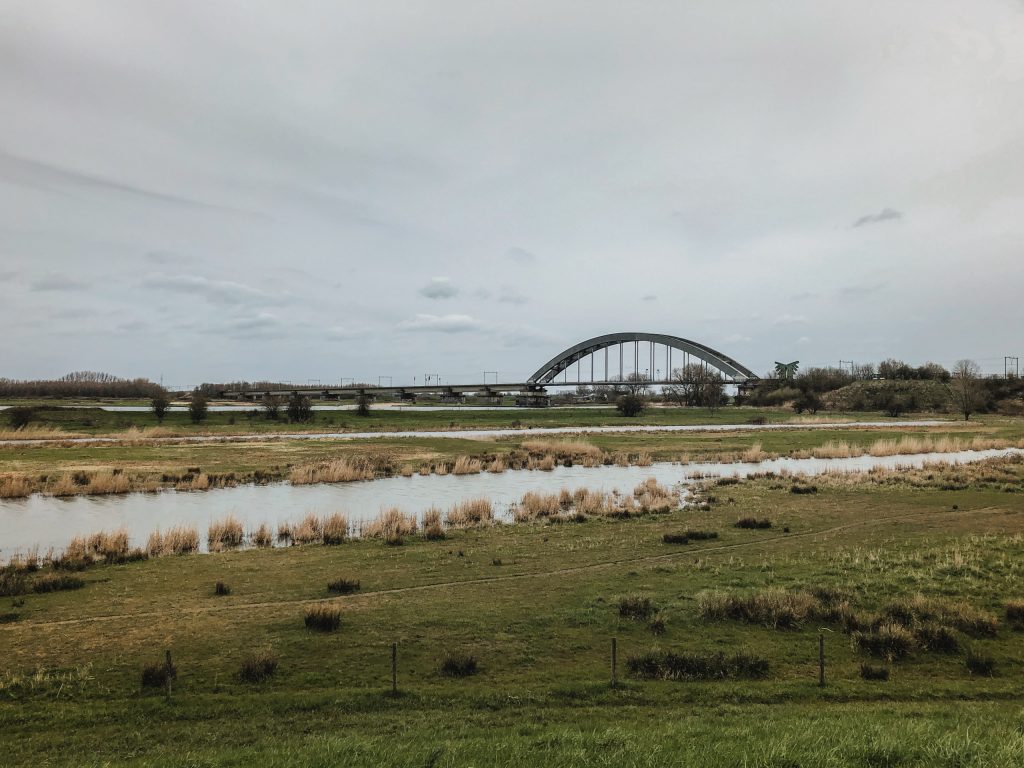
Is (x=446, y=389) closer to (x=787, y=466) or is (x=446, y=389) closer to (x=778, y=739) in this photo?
(x=787, y=466)

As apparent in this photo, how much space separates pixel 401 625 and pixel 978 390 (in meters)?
119

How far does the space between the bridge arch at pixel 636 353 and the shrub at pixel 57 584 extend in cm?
15431

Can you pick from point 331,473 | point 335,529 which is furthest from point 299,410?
point 335,529

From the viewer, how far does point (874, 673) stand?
400 inches

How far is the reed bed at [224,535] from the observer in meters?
20.7

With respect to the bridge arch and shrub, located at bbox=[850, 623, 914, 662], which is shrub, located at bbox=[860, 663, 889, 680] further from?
the bridge arch

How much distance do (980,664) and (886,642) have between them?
1310 mm

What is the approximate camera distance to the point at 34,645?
1160 centimetres

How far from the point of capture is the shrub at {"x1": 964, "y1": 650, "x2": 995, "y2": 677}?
33.8 ft

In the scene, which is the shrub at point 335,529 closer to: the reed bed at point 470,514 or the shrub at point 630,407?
the reed bed at point 470,514

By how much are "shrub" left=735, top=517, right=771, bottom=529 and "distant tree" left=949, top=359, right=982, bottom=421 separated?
80.8 meters

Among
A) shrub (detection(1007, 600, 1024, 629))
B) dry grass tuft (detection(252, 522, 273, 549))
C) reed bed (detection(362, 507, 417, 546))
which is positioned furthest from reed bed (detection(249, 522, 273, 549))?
shrub (detection(1007, 600, 1024, 629))

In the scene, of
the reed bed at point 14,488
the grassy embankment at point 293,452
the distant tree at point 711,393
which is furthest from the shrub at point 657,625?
the distant tree at point 711,393

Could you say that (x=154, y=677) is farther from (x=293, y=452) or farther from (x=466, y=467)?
(x=293, y=452)
